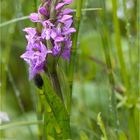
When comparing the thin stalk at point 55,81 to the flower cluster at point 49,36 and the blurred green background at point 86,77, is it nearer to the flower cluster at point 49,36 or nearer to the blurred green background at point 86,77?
the flower cluster at point 49,36

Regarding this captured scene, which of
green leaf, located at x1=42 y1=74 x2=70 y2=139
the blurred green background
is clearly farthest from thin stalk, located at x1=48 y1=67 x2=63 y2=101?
the blurred green background

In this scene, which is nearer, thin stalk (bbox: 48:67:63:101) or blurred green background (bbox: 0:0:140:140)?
thin stalk (bbox: 48:67:63:101)

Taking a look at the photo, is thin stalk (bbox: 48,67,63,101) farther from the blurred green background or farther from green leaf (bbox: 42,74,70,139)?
the blurred green background


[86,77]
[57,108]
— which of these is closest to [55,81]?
[57,108]

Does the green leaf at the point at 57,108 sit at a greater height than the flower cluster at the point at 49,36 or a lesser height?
lesser

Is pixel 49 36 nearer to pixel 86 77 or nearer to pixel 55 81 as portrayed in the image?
pixel 55 81

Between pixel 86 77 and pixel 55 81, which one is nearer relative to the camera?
pixel 55 81

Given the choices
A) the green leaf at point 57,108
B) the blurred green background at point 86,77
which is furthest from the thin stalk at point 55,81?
the blurred green background at point 86,77

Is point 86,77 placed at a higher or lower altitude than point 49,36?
lower
